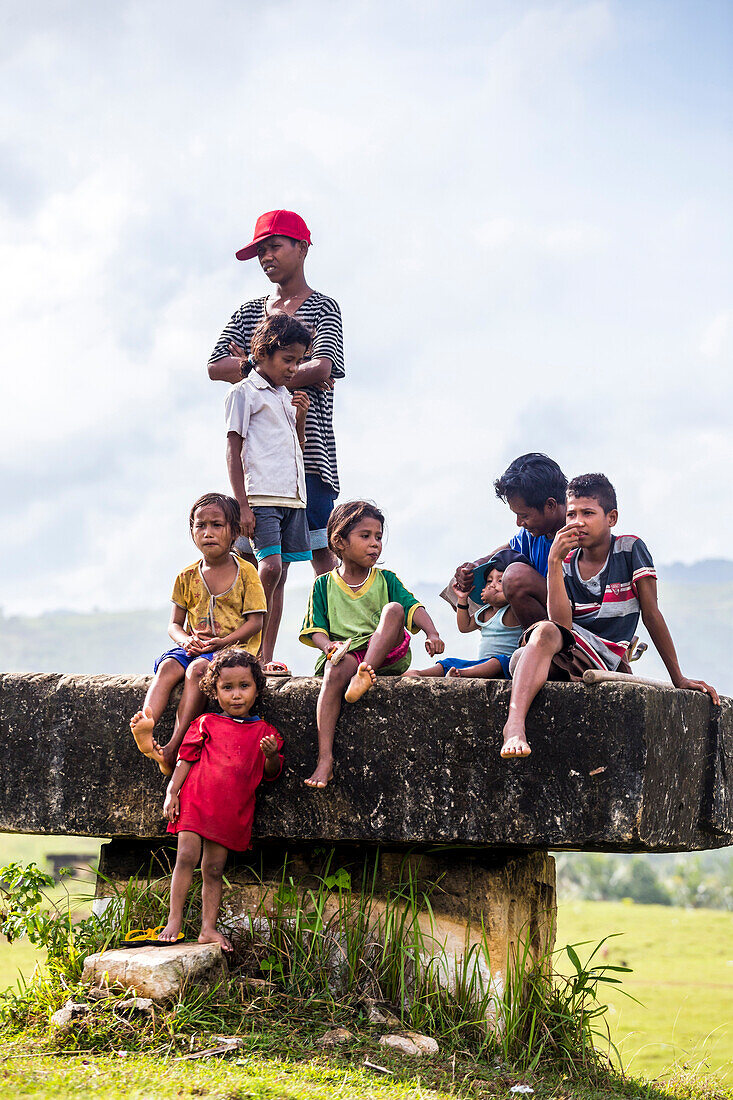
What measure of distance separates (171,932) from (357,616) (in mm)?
1322

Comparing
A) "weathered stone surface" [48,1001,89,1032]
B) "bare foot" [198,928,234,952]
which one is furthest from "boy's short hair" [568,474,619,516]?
"weathered stone surface" [48,1001,89,1032]

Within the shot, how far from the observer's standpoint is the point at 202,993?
130 inches

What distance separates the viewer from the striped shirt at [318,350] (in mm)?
4777

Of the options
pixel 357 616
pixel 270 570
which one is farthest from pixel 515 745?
pixel 270 570

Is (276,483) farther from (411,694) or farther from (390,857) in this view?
(390,857)

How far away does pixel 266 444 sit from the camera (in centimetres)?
450

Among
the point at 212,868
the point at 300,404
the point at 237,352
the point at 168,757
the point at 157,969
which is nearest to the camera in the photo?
the point at 157,969

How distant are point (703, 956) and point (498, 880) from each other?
6918mm

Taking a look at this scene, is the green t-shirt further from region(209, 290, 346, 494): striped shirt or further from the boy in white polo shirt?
region(209, 290, 346, 494): striped shirt

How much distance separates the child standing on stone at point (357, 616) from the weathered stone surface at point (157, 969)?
2.29 ft

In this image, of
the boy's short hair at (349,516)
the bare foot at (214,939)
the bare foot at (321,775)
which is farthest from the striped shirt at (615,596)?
the bare foot at (214,939)

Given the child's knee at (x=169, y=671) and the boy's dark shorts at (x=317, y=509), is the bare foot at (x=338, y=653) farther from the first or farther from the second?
the boy's dark shorts at (x=317, y=509)

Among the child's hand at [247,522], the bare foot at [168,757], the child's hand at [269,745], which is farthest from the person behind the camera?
the child's hand at [247,522]

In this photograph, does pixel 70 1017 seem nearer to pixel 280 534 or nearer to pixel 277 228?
pixel 280 534
